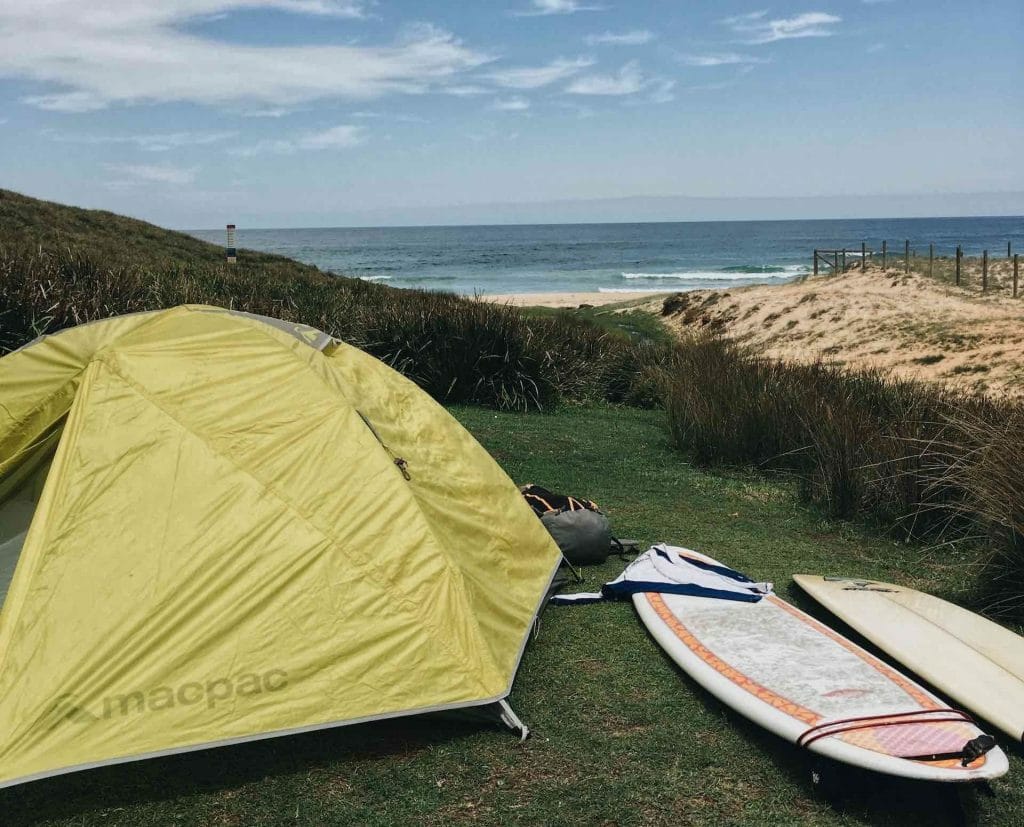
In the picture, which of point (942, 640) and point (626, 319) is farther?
point (626, 319)

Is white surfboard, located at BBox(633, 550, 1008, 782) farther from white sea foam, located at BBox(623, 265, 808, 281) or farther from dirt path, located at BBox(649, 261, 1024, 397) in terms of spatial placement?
white sea foam, located at BBox(623, 265, 808, 281)

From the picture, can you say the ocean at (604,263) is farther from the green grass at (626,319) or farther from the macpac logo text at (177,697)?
the macpac logo text at (177,697)

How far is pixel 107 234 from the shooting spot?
3053cm

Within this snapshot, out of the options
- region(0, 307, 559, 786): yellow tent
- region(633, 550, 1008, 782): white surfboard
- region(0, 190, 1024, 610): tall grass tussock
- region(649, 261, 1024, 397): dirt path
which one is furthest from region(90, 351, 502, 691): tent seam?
region(649, 261, 1024, 397): dirt path

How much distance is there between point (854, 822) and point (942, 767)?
388 millimetres

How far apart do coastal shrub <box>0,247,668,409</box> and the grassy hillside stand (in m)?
11.5

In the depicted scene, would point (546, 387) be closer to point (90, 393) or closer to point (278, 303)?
point (278, 303)

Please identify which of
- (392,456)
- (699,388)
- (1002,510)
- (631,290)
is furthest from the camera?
(631,290)

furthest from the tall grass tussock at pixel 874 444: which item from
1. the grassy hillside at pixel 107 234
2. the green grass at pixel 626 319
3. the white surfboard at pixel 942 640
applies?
the grassy hillside at pixel 107 234

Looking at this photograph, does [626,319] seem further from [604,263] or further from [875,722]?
[604,263]

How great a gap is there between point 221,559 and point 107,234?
30.0 metres

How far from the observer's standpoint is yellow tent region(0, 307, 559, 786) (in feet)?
11.5

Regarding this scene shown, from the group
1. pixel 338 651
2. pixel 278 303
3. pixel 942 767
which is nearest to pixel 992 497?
pixel 942 767

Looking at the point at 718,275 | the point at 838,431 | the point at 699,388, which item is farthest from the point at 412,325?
the point at 718,275
